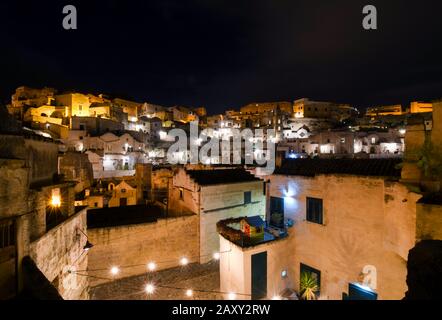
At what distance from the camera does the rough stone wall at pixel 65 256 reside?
27.0 feet

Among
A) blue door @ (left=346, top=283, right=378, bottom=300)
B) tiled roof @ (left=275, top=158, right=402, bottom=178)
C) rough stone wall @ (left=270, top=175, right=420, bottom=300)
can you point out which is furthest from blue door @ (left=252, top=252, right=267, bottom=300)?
tiled roof @ (left=275, top=158, right=402, bottom=178)

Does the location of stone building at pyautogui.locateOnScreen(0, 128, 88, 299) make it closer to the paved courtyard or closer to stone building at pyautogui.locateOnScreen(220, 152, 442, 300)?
the paved courtyard

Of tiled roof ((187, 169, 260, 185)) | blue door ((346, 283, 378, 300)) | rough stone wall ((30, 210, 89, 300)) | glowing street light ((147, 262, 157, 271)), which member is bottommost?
glowing street light ((147, 262, 157, 271))

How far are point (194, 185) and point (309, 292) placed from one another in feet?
33.3

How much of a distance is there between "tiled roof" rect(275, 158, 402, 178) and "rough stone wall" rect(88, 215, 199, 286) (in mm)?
8005

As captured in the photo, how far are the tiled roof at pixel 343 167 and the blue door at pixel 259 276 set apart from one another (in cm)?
549

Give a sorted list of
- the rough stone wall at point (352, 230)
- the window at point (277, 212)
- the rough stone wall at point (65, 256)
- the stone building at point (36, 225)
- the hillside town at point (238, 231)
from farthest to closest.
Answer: the window at point (277, 212) < the rough stone wall at point (352, 230) < the rough stone wall at point (65, 256) < the hillside town at point (238, 231) < the stone building at point (36, 225)

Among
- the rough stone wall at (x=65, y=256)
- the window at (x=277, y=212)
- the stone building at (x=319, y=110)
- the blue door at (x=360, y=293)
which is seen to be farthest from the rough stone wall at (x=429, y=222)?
the stone building at (x=319, y=110)

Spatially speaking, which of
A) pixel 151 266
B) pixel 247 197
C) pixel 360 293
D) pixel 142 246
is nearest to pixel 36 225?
pixel 142 246

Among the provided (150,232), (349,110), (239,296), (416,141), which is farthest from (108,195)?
(349,110)

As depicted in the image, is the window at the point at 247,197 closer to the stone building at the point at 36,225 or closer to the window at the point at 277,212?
the window at the point at 277,212

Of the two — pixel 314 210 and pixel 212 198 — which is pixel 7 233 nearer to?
pixel 212 198

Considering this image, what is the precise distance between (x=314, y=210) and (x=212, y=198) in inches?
302

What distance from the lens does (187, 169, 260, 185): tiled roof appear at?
60.6 feet
